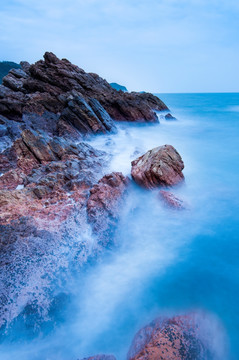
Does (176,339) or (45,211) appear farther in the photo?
(45,211)

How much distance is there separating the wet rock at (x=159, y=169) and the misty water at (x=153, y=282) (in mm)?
336

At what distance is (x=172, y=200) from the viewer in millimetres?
6836

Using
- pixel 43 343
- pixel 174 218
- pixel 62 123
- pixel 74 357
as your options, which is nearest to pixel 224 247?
pixel 174 218

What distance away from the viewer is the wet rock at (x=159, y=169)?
7.35m

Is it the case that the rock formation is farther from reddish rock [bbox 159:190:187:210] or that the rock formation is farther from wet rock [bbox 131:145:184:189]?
reddish rock [bbox 159:190:187:210]

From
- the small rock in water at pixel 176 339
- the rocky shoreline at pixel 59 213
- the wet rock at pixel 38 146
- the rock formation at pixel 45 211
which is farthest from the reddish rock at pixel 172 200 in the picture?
the wet rock at pixel 38 146

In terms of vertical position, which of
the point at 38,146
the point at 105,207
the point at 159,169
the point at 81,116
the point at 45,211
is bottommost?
the point at 45,211

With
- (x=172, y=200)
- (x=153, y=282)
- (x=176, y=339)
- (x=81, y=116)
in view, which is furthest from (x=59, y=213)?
(x=81, y=116)

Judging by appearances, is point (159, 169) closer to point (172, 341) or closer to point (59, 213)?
point (59, 213)

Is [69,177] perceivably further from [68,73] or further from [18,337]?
[68,73]

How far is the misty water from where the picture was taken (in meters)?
3.62

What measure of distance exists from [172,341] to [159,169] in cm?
503

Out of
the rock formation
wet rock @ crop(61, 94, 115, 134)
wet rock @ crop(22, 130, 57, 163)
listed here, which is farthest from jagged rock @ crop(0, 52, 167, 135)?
wet rock @ crop(22, 130, 57, 163)

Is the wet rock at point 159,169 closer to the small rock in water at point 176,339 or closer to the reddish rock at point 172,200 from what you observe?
the reddish rock at point 172,200
